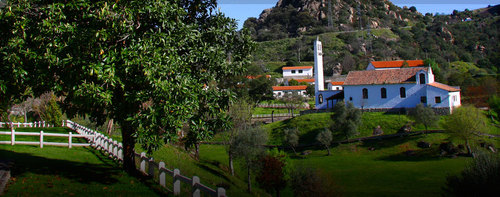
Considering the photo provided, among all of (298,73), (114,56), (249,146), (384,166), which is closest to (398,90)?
(384,166)

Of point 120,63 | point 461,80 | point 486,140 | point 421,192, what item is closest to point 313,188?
point 421,192

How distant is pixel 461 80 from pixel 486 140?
36458mm

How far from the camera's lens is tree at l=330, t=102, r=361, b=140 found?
50.8 metres

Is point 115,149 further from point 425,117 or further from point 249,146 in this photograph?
point 425,117

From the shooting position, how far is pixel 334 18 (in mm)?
191750

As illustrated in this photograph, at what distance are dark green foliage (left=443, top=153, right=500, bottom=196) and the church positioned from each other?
42959 mm

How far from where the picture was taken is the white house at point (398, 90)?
56.1 metres

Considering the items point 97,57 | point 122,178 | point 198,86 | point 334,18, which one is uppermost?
point 334,18

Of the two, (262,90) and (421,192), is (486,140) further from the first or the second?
(262,90)

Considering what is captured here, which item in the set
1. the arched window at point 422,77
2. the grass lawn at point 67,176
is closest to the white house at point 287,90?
the arched window at point 422,77

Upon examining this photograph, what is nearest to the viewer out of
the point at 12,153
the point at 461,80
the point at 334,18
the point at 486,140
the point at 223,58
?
the point at 223,58

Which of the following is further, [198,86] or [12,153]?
[12,153]

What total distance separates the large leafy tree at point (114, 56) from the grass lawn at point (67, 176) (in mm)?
2158

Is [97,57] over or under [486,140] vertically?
over
